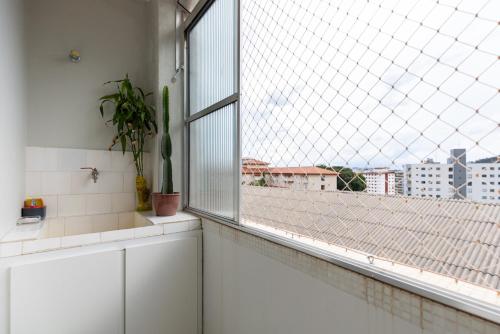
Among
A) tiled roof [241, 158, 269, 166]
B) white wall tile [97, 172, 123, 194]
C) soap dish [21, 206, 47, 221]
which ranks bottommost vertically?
soap dish [21, 206, 47, 221]

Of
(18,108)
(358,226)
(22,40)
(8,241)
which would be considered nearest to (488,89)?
(358,226)

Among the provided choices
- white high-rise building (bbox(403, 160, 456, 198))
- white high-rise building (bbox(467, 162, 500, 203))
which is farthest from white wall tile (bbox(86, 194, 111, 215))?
white high-rise building (bbox(467, 162, 500, 203))

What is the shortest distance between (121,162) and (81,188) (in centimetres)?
34

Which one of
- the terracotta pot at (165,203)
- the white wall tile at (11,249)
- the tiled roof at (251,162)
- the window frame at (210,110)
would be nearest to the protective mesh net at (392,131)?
the tiled roof at (251,162)

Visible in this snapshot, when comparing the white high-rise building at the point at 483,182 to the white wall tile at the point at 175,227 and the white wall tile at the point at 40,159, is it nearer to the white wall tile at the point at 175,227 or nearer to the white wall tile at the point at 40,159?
the white wall tile at the point at 175,227

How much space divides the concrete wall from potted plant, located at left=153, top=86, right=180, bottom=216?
29 cm

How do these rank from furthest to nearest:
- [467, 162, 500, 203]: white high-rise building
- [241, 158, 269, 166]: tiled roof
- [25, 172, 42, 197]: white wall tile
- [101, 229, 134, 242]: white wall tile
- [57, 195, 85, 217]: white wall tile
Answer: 1. [57, 195, 85, 217]: white wall tile
2. [25, 172, 42, 197]: white wall tile
3. [101, 229, 134, 242]: white wall tile
4. [241, 158, 269, 166]: tiled roof
5. [467, 162, 500, 203]: white high-rise building

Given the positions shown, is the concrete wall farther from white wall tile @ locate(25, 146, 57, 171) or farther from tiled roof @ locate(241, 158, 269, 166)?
white wall tile @ locate(25, 146, 57, 171)

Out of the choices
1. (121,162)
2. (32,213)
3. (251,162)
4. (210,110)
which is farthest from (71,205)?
(251,162)

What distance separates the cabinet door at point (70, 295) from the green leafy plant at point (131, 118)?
87 cm

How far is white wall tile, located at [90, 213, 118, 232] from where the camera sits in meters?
1.98

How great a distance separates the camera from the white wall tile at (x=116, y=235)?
1.44 meters

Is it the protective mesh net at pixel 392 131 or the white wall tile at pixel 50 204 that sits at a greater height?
the protective mesh net at pixel 392 131

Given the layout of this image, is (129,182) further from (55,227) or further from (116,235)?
(116,235)
